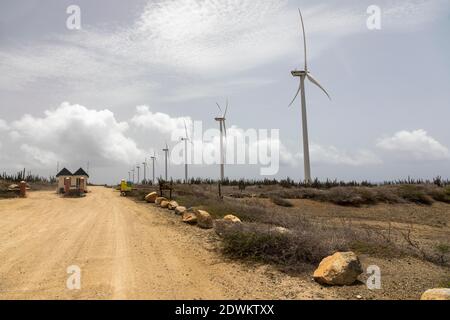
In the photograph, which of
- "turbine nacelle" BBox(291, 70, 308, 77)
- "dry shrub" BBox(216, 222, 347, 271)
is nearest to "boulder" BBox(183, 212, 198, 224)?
"dry shrub" BBox(216, 222, 347, 271)

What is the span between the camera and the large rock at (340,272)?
801cm

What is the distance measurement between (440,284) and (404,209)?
2605 cm

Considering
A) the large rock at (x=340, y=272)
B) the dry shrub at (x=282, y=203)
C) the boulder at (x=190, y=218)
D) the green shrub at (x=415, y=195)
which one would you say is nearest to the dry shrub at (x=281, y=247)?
the large rock at (x=340, y=272)

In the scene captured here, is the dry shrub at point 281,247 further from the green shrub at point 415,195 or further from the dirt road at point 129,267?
the green shrub at point 415,195

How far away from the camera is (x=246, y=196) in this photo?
3462 centimetres

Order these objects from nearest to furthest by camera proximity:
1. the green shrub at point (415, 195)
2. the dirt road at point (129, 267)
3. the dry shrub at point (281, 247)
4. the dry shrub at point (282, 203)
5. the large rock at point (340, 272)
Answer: the dirt road at point (129, 267), the large rock at point (340, 272), the dry shrub at point (281, 247), the dry shrub at point (282, 203), the green shrub at point (415, 195)

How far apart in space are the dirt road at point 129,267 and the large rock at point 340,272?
259 millimetres

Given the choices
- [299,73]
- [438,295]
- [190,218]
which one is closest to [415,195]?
[299,73]

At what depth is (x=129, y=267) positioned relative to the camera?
9133mm

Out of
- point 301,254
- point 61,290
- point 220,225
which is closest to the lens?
point 61,290

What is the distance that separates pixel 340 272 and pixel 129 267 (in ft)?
14.8

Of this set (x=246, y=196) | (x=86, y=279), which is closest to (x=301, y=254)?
(x=86, y=279)
